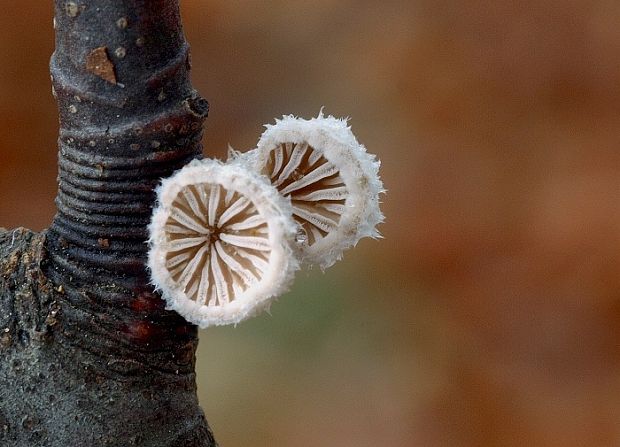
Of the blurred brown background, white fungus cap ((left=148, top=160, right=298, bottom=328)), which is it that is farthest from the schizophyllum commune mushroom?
the blurred brown background

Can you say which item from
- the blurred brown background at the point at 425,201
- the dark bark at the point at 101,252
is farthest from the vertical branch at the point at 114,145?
the blurred brown background at the point at 425,201

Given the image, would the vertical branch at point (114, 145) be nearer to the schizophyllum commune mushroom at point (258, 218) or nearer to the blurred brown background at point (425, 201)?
the schizophyllum commune mushroom at point (258, 218)

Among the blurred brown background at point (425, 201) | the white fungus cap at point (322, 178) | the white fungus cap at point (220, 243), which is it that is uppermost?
the blurred brown background at point (425, 201)

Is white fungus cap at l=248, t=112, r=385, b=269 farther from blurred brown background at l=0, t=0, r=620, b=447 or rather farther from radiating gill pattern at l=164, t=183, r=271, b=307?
blurred brown background at l=0, t=0, r=620, b=447

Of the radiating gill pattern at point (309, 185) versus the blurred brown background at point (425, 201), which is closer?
the radiating gill pattern at point (309, 185)

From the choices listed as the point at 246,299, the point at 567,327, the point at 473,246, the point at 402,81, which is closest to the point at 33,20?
the point at 402,81

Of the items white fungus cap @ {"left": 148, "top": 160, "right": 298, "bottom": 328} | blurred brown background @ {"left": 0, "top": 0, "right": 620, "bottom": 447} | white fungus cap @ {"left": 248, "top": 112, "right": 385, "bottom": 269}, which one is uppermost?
blurred brown background @ {"left": 0, "top": 0, "right": 620, "bottom": 447}

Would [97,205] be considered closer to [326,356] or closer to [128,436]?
[128,436]
